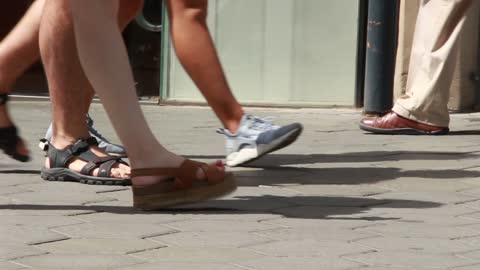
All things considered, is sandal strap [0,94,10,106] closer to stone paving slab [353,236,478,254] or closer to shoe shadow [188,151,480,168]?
shoe shadow [188,151,480,168]

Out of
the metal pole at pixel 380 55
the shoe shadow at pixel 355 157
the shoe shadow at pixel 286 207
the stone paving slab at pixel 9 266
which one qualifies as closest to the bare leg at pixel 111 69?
the shoe shadow at pixel 286 207

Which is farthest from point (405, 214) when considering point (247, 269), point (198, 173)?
point (247, 269)

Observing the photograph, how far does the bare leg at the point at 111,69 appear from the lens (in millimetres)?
4492

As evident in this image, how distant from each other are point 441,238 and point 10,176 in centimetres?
190

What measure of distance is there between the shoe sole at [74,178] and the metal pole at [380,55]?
2791 millimetres

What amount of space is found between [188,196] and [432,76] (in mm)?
2876

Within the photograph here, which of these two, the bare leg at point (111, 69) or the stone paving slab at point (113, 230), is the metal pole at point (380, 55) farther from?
the stone paving slab at point (113, 230)

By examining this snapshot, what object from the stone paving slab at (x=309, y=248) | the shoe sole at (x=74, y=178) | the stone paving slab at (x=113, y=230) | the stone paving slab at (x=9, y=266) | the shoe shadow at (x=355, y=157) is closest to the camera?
the stone paving slab at (x=9, y=266)

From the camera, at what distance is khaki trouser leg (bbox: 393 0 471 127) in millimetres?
7088

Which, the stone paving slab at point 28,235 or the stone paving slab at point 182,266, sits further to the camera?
the stone paving slab at point 28,235

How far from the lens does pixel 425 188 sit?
530 cm

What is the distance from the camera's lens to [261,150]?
18.2 ft

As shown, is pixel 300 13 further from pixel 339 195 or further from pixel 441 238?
pixel 441 238

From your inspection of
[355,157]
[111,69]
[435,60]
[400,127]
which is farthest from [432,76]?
[111,69]
